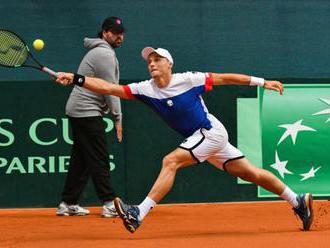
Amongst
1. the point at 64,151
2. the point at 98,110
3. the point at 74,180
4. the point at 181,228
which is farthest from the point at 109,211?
the point at 64,151

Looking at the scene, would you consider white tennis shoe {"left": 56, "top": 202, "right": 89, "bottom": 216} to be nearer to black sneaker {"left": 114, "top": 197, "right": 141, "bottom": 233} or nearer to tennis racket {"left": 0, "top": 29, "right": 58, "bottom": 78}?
tennis racket {"left": 0, "top": 29, "right": 58, "bottom": 78}

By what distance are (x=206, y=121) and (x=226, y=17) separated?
392 cm

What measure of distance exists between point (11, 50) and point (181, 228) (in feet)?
6.90

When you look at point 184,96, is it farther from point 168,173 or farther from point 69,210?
point 69,210

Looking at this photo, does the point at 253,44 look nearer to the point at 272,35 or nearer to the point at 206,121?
the point at 272,35

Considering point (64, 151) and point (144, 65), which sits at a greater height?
point (144, 65)

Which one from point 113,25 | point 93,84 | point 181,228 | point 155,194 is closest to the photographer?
point 155,194

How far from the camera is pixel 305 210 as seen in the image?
26.8ft

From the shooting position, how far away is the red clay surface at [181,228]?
7.38 meters

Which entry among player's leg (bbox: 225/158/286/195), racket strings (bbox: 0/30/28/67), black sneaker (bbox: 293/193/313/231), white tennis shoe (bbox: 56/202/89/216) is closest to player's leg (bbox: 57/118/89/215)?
white tennis shoe (bbox: 56/202/89/216)

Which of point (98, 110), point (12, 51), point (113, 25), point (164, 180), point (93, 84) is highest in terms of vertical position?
point (113, 25)

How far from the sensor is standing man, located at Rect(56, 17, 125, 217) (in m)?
9.45

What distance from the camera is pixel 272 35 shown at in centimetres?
1178

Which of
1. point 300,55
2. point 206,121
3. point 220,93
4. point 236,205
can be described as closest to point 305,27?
point 300,55
